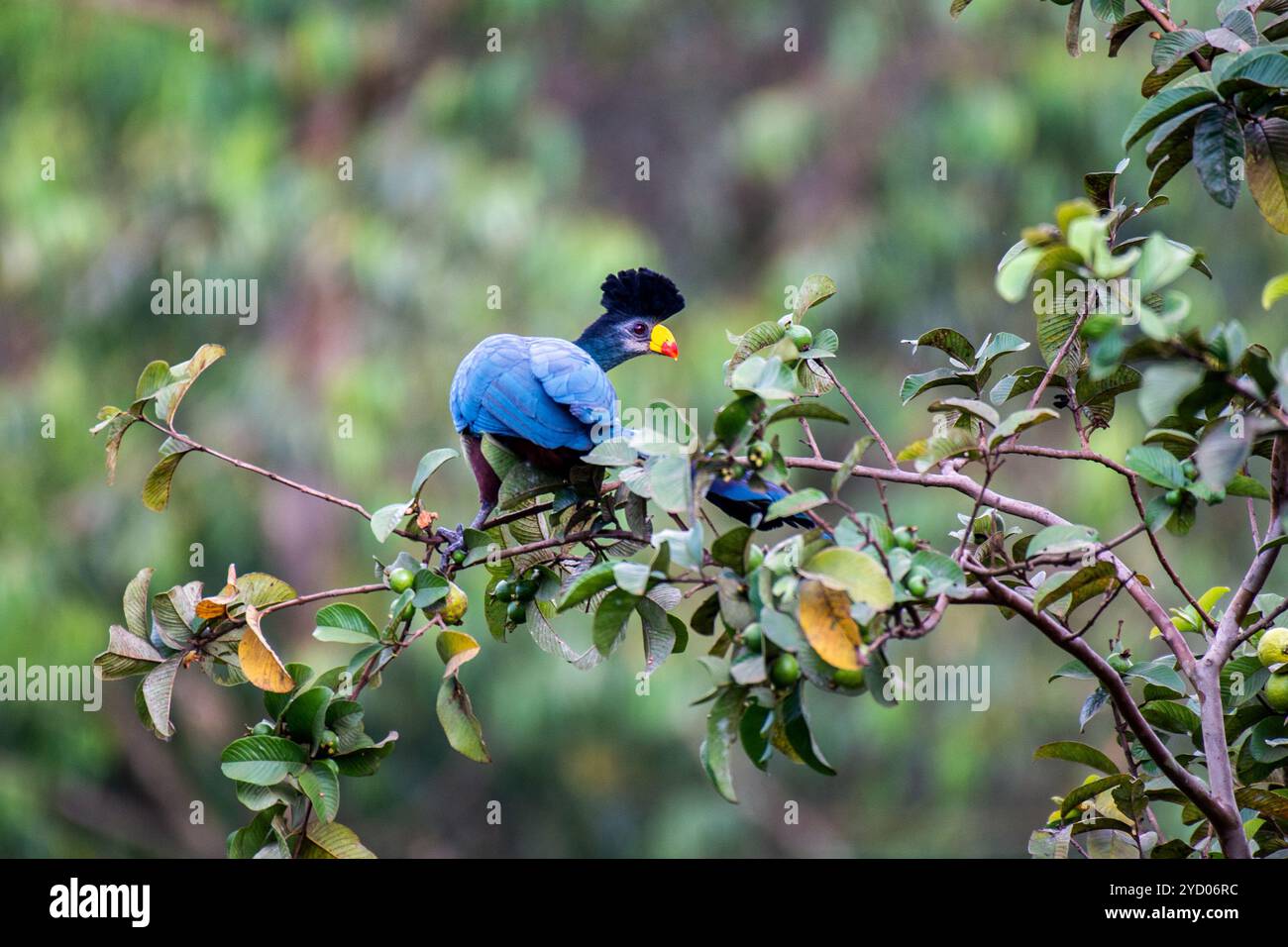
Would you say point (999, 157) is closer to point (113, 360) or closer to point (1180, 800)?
point (113, 360)

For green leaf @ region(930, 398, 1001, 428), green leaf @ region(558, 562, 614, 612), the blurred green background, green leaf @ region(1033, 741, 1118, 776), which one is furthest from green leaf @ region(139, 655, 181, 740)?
the blurred green background

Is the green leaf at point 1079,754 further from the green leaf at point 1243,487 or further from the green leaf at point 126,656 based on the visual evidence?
the green leaf at point 126,656

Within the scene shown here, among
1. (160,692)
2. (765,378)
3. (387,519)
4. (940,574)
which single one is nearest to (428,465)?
(387,519)

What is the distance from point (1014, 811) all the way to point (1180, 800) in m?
6.07

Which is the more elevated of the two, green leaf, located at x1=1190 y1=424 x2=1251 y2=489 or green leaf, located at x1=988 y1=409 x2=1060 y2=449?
green leaf, located at x1=988 y1=409 x2=1060 y2=449

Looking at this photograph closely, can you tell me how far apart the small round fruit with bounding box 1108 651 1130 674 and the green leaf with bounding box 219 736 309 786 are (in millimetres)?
1155

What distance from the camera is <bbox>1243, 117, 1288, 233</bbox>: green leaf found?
1.82 m

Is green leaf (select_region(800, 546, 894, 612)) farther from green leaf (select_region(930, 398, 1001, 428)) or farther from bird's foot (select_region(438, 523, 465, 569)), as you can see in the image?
bird's foot (select_region(438, 523, 465, 569))

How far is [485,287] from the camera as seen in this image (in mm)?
6582

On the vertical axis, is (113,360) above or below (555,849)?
above

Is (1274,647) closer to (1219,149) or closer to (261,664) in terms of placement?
(1219,149)

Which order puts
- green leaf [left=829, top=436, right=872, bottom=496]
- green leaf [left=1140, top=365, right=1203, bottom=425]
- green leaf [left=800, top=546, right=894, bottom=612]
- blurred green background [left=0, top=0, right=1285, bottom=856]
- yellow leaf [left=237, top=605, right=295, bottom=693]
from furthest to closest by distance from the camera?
blurred green background [left=0, top=0, right=1285, bottom=856] < yellow leaf [left=237, top=605, right=295, bottom=693] < green leaf [left=829, top=436, right=872, bottom=496] < green leaf [left=800, top=546, right=894, bottom=612] < green leaf [left=1140, top=365, right=1203, bottom=425]

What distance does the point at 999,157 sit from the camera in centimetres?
679

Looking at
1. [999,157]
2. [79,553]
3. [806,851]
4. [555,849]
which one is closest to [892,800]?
[806,851]
